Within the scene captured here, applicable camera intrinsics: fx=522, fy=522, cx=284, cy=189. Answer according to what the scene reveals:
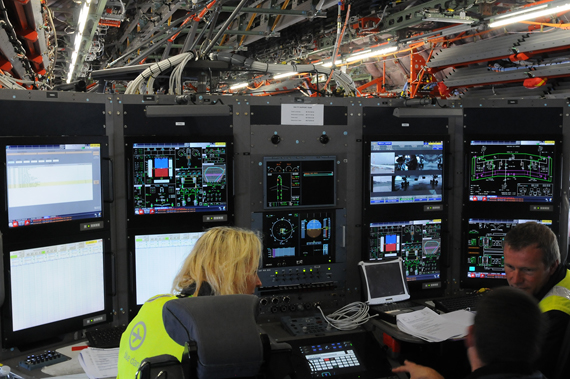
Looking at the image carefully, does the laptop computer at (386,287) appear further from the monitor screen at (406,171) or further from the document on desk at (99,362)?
the document on desk at (99,362)

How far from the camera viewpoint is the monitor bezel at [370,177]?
3.34m

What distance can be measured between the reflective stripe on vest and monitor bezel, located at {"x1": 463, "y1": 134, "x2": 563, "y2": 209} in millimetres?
1126

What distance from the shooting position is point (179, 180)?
3.03 meters

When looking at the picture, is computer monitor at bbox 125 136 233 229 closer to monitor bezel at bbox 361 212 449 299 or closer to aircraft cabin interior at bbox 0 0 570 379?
aircraft cabin interior at bbox 0 0 570 379

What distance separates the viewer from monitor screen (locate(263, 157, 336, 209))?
3.23 m

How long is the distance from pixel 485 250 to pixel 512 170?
565mm

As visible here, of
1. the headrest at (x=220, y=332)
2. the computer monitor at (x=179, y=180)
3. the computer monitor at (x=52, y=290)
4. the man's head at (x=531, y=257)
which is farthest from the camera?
the computer monitor at (x=179, y=180)

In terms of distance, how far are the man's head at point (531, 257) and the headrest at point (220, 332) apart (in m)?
1.67

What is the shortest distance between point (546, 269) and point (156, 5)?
16.5 ft

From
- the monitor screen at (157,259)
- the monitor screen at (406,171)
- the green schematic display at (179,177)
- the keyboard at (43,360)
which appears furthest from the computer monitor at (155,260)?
the monitor screen at (406,171)

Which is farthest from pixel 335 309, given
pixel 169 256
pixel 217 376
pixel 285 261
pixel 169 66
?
pixel 217 376

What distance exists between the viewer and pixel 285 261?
3279mm

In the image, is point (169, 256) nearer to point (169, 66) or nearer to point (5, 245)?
point (5, 245)

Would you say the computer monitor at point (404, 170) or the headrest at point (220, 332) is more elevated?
the computer monitor at point (404, 170)
